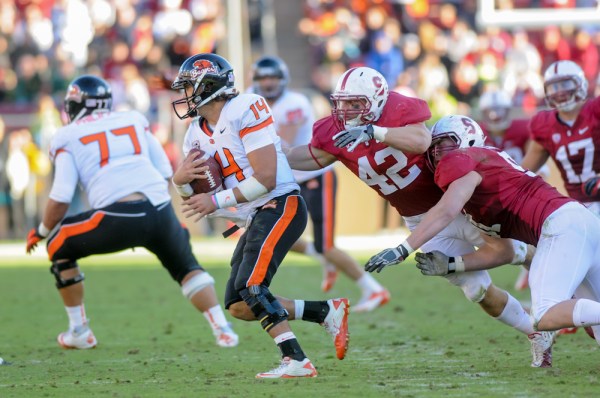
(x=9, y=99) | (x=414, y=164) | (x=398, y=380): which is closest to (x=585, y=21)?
(x=414, y=164)

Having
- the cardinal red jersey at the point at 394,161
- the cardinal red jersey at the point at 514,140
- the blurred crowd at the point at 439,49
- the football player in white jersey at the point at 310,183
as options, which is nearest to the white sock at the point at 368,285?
the football player in white jersey at the point at 310,183

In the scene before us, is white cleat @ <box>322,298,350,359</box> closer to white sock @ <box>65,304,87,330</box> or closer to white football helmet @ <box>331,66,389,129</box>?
white football helmet @ <box>331,66,389,129</box>

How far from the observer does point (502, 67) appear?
53.5 ft

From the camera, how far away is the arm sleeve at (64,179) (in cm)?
664

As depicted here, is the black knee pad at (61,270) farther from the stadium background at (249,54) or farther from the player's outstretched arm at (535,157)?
the stadium background at (249,54)

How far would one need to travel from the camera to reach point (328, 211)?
356 inches

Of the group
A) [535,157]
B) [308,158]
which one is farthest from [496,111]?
[308,158]

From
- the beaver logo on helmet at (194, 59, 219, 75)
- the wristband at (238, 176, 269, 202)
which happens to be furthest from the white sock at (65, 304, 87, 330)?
the beaver logo on helmet at (194, 59, 219, 75)

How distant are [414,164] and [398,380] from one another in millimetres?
1164

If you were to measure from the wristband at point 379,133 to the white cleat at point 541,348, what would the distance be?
1.31m

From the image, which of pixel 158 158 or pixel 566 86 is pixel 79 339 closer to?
pixel 158 158

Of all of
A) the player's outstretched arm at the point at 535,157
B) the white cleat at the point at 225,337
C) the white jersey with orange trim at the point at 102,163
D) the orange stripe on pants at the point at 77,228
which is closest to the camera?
the orange stripe on pants at the point at 77,228

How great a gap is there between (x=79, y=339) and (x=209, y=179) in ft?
6.44

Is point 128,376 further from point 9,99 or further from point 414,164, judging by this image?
point 9,99
